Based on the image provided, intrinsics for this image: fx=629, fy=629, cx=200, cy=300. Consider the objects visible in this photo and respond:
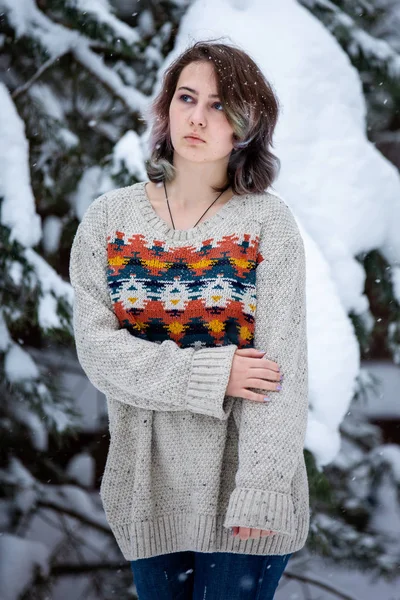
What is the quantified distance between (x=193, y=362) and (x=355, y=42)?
1633 millimetres

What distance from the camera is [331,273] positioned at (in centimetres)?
184

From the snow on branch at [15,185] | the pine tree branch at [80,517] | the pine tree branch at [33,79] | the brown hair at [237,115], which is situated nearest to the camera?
the brown hair at [237,115]

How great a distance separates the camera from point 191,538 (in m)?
1.18

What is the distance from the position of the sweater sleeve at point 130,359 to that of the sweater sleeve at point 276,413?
0.24ft

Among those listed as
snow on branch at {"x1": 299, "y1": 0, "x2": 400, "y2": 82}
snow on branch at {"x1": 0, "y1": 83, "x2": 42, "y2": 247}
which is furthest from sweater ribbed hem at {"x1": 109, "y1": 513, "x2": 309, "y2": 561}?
snow on branch at {"x1": 299, "y1": 0, "x2": 400, "y2": 82}

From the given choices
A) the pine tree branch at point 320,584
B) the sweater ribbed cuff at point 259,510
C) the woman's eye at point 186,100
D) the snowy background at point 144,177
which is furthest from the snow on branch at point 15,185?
the pine tree branch at point 320,584

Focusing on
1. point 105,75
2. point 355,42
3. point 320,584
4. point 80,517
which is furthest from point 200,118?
point 320,584

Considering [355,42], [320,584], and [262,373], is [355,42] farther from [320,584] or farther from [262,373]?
[320,584]

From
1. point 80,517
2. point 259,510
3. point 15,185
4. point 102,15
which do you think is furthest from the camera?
point 80,517

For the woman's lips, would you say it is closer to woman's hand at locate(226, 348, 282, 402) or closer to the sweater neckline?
the sweater neckline

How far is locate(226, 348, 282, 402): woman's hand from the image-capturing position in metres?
1.08

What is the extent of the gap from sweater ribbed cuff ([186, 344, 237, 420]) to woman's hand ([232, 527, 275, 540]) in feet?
0.62

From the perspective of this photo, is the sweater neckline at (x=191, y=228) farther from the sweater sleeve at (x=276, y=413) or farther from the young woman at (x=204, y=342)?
the sweater sleeve at (x=276, y=413)

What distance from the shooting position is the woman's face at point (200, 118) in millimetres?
1149
